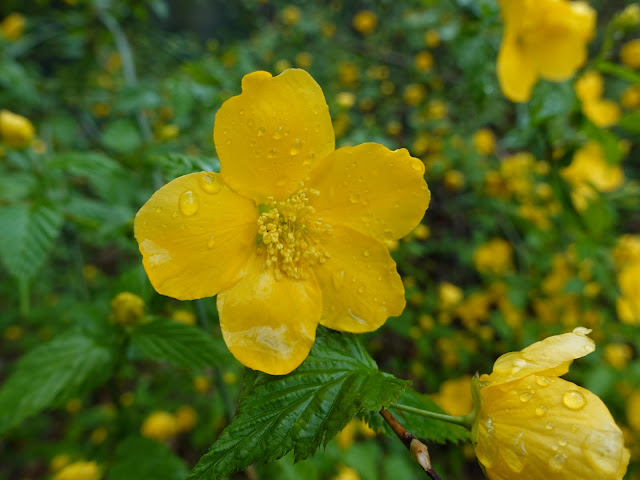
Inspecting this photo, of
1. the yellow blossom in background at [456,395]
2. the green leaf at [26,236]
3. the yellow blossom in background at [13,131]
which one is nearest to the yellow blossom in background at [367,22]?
the yellow blossom in background at [456,395]

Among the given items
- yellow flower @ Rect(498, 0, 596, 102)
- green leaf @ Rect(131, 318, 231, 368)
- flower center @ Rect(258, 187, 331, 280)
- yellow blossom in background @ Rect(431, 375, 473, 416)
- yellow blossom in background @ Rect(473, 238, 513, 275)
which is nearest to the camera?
flower center @ Rect(258, 187, 331, 280)

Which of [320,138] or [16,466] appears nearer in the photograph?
[320,138]

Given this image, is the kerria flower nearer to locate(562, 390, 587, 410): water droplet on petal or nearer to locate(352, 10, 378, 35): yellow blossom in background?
locate(562, 390, 587, 410): water droplet on petal

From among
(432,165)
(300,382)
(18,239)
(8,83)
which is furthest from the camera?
(432,165)

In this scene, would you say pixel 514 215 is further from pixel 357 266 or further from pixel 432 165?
pixel 357 266

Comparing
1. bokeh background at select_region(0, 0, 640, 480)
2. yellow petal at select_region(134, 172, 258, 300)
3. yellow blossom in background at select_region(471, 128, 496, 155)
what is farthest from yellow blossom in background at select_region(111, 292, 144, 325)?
yellow blossom in background at select_region(471, 128, 496, 155)

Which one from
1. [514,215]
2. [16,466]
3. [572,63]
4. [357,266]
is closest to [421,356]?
[514,215]

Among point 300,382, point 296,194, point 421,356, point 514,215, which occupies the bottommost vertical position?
point 421,356

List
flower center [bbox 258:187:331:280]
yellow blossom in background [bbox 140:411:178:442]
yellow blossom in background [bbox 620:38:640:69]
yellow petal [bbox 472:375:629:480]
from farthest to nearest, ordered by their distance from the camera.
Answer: yellow blossom in background [bbox 620:38:640:69] < yellow blossom in background [bbox 140:411:178:442] < flower center [bbox 258:187:331:280] < yellow petal [bbox 472:375:629:480]
